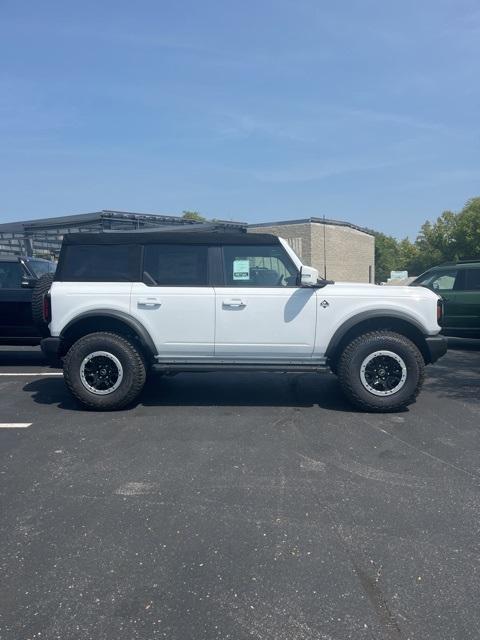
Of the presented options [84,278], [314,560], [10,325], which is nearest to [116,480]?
[314,560]

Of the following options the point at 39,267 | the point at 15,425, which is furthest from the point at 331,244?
the point at 15,425

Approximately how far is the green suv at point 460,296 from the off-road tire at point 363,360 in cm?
508

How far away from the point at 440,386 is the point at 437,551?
456 centimetres

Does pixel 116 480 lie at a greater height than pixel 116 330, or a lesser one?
lesser

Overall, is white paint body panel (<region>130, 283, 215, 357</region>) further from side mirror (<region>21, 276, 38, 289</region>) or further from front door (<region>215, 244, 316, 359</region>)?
side mirror (<region>21, 276, 38, 289</region>)

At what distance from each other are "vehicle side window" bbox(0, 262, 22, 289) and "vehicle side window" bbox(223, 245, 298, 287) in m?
4.65

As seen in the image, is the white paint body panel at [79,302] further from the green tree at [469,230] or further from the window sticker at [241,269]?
the green tree at [469,230]

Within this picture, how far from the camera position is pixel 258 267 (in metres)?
6.08

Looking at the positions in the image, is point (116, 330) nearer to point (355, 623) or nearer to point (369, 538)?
point (369, 538)

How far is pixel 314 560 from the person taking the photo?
296 cm

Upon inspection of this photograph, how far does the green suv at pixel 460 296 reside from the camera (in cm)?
1051

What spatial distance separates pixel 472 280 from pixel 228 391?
6.33 meters

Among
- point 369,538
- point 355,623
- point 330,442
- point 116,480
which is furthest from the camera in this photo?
point 330,442

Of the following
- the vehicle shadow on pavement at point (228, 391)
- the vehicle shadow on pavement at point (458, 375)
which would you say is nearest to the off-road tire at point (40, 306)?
the vehicle shadow on pavement at point (228, 391)
